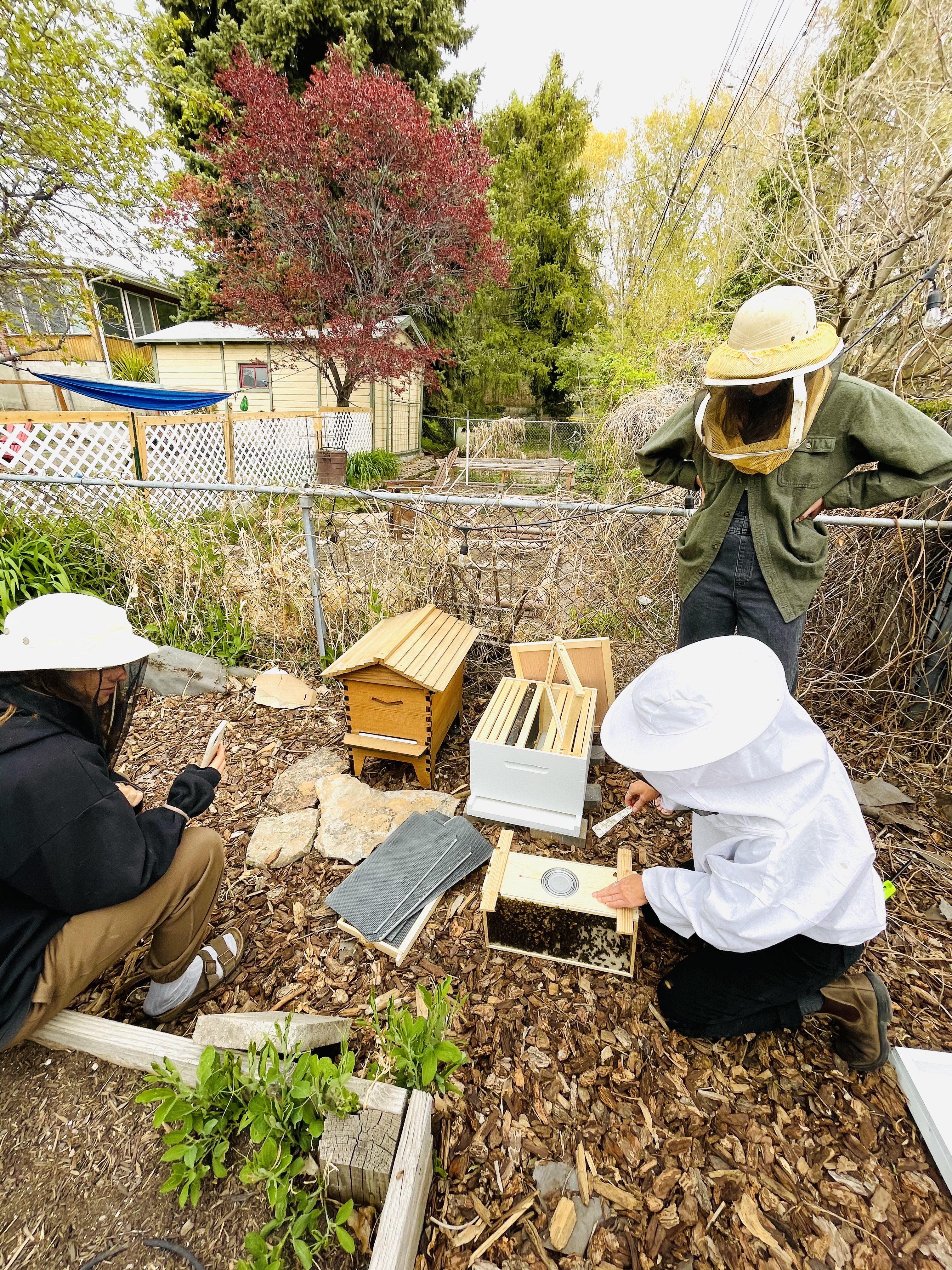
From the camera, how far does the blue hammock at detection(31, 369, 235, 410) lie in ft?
29.7

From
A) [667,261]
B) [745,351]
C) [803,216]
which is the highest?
[667,261]

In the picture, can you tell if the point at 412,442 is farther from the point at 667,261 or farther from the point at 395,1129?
the point at 395,1129

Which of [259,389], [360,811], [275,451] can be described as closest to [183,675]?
[360,811]

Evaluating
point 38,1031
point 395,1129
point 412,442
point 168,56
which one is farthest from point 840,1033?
point 412,442

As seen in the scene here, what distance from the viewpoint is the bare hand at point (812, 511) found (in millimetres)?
2166

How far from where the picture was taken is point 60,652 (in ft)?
4.74

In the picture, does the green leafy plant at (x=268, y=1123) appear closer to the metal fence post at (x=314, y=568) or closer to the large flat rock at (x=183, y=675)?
the metal fence post at (x=314, y=568)

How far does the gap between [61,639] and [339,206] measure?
13.2 m

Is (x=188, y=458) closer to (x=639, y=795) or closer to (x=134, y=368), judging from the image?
(x=639, y=795)

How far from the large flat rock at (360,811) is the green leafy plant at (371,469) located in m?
10.1

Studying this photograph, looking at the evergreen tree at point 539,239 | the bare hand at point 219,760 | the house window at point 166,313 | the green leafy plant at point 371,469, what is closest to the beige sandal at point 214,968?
the bare hand at point 219,760

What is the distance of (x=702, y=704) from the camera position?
1396 millimetres

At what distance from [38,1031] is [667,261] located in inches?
744

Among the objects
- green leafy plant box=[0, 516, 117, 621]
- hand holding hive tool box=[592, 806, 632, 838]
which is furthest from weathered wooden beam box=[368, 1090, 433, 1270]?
green leafy plant box=[0, 516, 117, 621]
